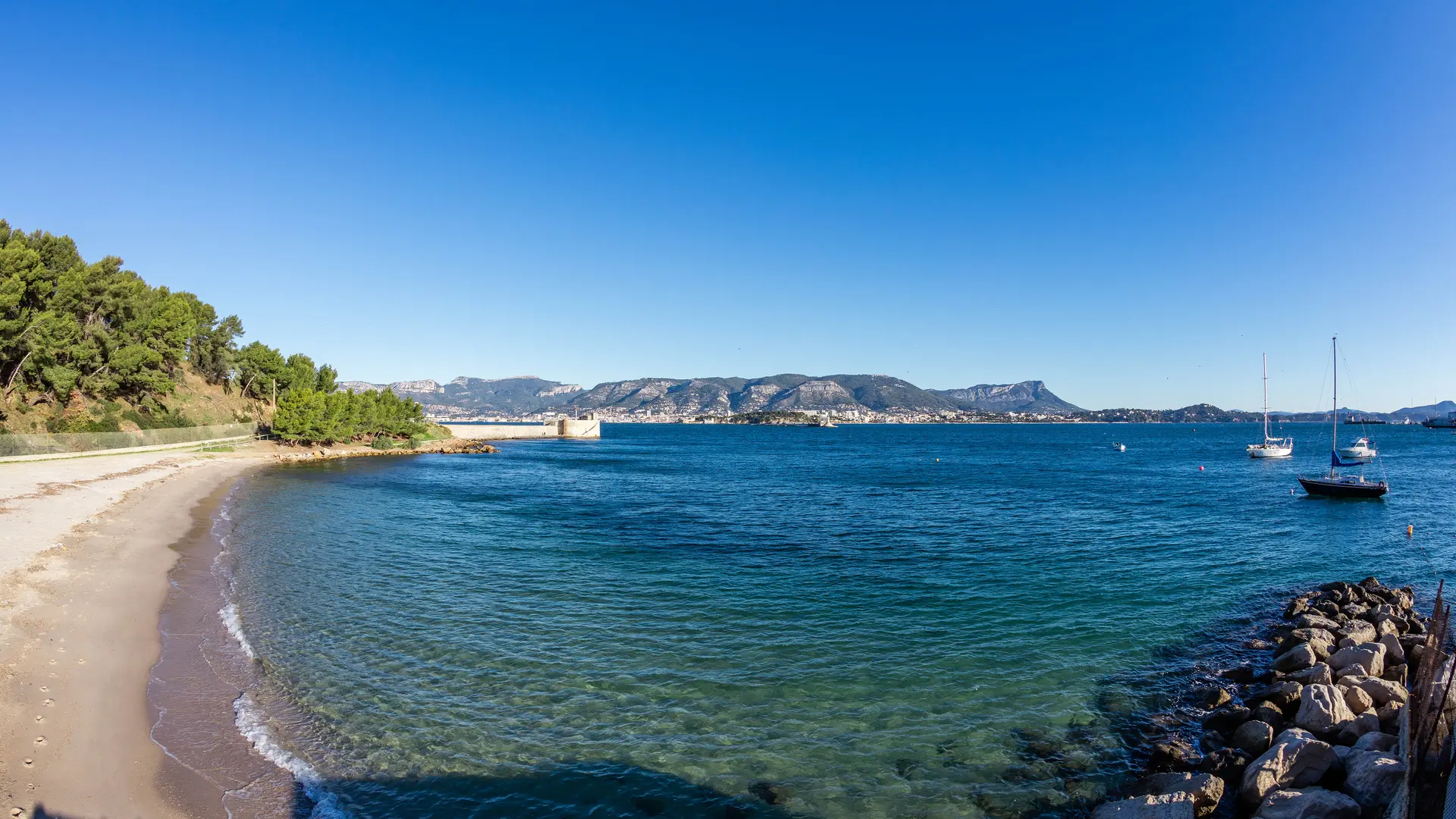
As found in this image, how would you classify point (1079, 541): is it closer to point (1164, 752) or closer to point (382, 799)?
point (1164, 752)

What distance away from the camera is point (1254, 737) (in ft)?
36.2

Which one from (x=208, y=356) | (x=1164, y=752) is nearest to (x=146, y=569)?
(x=1164, y=752)

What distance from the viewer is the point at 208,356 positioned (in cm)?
9356

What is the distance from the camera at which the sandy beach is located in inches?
361

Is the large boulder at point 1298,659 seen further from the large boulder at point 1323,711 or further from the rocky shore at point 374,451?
the rocky shore at point 374,451

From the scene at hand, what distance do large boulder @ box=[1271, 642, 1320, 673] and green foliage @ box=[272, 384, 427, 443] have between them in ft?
290

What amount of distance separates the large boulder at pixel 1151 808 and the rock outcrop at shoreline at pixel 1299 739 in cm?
1

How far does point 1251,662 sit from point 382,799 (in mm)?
18760

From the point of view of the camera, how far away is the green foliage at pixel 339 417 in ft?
257

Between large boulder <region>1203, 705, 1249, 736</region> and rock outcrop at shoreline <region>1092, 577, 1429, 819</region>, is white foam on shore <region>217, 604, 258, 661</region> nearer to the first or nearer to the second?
rock outcrop at shoreline <region>1092, 577, 1429, 819</region>

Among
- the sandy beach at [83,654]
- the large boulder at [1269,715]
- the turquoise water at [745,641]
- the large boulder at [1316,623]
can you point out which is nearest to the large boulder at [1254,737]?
the large boulder at [1269,715]

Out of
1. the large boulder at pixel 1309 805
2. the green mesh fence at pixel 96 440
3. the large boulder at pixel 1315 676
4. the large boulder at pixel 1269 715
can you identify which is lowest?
the large boulder at pixel 1269 715

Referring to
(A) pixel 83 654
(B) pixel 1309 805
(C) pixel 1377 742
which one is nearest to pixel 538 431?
(A) pixel 83 654

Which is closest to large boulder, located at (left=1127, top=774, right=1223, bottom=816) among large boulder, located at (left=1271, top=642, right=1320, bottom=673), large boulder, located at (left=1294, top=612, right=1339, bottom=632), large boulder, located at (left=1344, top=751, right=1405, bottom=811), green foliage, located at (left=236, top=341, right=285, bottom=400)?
large boulder, located at (left=1344, top=751, right=1405, bottom=811)
